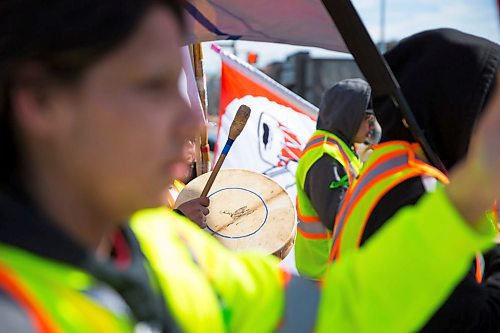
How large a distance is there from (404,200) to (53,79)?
969mm

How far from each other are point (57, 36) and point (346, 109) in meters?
3.00

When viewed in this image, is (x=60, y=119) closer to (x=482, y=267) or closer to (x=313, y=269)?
(x=482, y=267)

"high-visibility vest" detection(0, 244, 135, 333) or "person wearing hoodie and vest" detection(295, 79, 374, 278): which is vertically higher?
"high-visibility vest" detection(0, 244, 135, 333)

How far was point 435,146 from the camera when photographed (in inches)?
62.4

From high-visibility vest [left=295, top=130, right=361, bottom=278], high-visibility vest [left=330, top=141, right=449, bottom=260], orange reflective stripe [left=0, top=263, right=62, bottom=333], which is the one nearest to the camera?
orange reflective stripe [left=0, top=263, right=62, bottom=333]

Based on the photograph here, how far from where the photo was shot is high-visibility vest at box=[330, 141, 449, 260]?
4.92 ft

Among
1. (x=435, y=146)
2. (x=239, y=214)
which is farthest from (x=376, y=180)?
(x=239, y=214)

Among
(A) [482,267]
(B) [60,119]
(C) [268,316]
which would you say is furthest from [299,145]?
(B) [60,119]

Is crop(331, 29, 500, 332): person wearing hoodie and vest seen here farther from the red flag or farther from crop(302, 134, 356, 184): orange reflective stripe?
the red flag

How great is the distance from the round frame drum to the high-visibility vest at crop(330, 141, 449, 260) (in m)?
1.66

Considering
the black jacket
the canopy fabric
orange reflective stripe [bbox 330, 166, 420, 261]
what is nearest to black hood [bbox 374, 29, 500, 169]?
the black jacket

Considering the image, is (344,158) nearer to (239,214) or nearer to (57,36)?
(239,214)

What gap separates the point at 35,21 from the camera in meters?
0.75

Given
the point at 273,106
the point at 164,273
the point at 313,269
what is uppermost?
the point at 164,273
